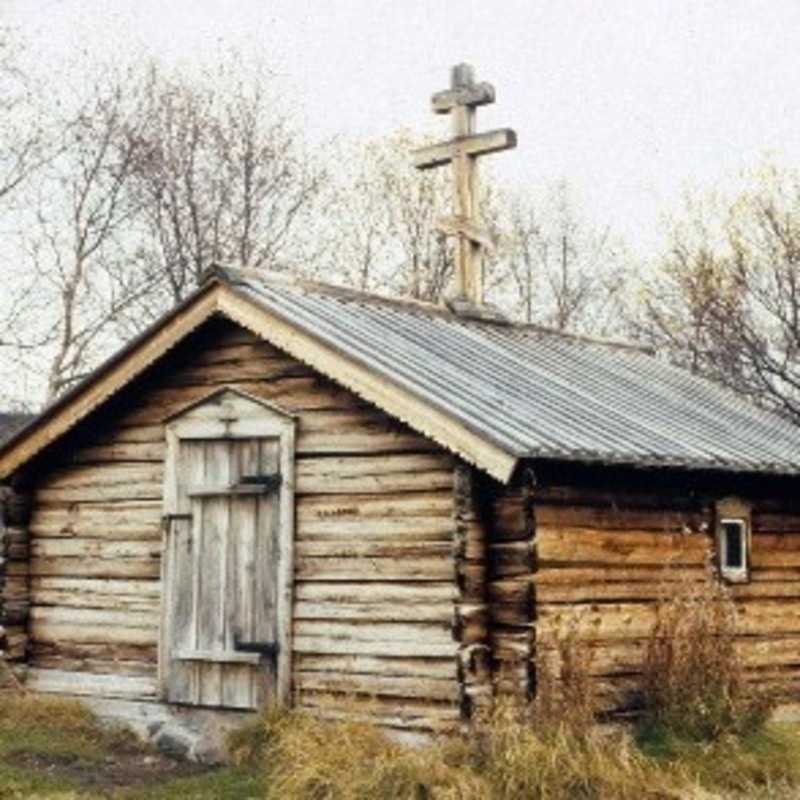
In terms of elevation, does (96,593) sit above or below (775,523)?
below

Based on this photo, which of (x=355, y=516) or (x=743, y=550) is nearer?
(x=355, y=516)

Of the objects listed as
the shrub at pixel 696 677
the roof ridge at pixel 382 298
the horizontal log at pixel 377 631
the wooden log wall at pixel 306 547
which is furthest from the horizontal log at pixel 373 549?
the roof ridge at pixel 382 298

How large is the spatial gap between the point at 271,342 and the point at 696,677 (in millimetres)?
4543

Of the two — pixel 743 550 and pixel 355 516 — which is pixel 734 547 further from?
pixel 355 516

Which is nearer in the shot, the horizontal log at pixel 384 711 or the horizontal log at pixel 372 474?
the horizontal log at pixel 384 711

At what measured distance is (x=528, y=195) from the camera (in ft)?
153

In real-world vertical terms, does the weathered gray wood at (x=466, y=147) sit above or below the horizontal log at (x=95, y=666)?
above

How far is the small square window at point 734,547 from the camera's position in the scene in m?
13.9

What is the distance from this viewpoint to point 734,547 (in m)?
14.2

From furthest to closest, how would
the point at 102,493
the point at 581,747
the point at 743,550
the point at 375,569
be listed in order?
the point at 102,493
the point at 743,550
the point at 375,569
the point at 581,747

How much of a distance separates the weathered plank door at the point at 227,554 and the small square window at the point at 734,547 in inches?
165

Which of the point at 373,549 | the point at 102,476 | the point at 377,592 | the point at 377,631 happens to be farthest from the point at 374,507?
the point at 102,476

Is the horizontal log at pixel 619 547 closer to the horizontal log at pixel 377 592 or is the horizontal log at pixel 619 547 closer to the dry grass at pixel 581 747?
the dry grass at pixel 581 747

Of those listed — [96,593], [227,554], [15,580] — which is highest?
[227,554]
